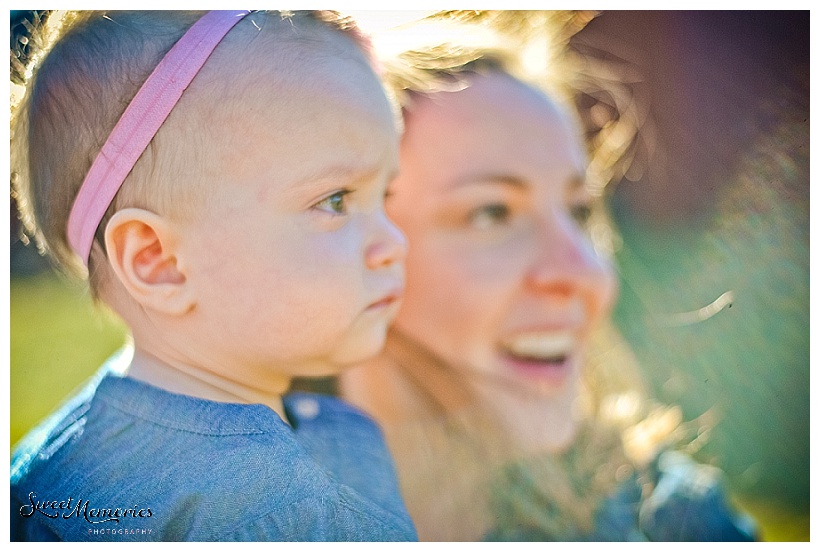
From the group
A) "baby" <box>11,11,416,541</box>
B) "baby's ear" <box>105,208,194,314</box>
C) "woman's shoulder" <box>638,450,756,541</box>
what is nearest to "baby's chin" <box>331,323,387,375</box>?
"baby" <box>11,11,416,541</box>

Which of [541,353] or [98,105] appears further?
[541,353]

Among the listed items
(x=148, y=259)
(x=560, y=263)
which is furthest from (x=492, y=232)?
(x=148, y=259)

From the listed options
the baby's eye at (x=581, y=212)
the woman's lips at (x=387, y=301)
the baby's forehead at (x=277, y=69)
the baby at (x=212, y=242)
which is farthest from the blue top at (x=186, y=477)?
the baby's eye at (x=581, y=212)

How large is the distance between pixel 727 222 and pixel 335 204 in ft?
2.84

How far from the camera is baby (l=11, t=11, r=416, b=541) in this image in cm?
114

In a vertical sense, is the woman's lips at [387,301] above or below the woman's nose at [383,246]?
below

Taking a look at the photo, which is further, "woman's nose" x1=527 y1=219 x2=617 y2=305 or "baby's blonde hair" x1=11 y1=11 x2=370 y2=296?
"woman's nose" x1=527 y1=219 x2=617 y2=305

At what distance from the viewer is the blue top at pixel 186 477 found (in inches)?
45.1

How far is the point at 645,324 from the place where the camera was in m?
1.62

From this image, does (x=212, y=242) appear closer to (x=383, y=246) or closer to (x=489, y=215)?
(x=383, y=246)

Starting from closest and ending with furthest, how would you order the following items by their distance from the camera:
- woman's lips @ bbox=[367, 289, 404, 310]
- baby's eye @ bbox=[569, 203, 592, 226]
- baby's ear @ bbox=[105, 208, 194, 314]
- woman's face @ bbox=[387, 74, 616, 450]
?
1. baby's ear @ bbox=[105, 208, 194, 314]
2. woman's lips @ bbox=[367, 289, 404, 310]
3. woman's face @ bbox=[387, 74, 616, 450]
4. baby's eye @ bbox=[569, 203, 592, 226]

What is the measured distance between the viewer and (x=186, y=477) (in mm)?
1178

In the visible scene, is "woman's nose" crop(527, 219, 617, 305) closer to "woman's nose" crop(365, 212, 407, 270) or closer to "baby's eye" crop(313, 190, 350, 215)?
"woman's nose" crop(365, 212, 407, 270)

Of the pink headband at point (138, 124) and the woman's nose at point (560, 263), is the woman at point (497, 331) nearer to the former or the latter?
the woman's nose at point (560, 263)
